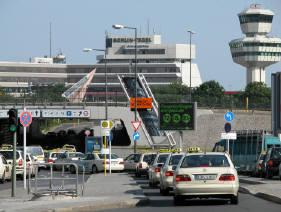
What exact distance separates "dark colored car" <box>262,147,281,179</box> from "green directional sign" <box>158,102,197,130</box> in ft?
67.2

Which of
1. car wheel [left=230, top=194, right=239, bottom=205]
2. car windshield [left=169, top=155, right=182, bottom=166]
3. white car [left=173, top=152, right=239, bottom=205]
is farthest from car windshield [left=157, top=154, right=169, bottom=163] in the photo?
white car [left=173, top=152, right=239, bottom=205]

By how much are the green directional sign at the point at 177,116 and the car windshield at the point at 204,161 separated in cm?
3902

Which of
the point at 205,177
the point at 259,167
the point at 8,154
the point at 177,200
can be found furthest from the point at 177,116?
the point at 205,177

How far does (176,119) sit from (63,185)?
36.5 m

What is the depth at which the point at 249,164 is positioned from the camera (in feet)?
177

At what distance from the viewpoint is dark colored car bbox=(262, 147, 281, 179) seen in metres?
43.1

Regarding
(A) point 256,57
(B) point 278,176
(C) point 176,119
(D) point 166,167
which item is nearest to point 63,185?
(D) point 166,167

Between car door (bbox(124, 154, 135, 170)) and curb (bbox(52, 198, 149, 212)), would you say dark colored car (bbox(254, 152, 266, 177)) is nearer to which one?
car door (bbox(124, 154, 135, 170))

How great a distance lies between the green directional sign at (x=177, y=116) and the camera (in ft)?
213

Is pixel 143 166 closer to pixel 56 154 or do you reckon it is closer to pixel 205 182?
pixel 56 154

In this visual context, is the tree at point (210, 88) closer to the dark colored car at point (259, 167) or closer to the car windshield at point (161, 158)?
the dark colored car at point (259, 167)

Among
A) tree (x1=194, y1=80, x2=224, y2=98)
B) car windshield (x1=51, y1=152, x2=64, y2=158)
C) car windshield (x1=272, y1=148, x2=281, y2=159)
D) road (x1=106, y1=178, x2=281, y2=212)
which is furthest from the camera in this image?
tree (x1=194, y1=80, x2=224, y2=98)

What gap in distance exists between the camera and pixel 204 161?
25.5 m

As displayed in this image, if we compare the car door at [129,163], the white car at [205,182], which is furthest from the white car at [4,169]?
the white car at [205,182]
